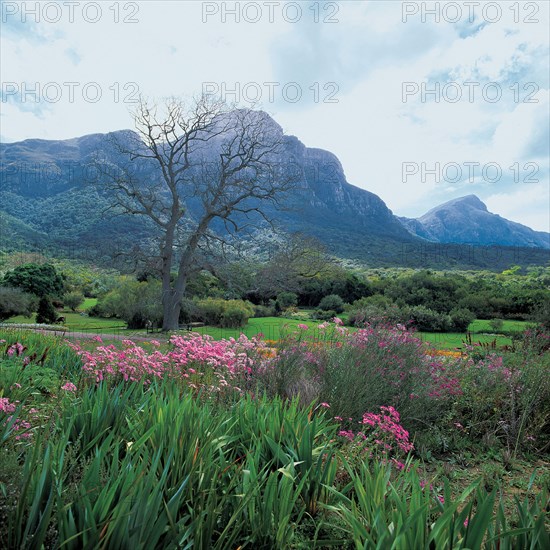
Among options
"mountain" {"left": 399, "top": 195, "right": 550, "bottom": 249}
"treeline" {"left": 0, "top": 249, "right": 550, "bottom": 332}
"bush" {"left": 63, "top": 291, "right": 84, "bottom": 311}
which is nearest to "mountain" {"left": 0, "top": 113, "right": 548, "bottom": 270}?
"bush" {"left": 63, "top": 291, "right": 84, "bottom": 311}

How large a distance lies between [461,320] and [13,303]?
24.1m

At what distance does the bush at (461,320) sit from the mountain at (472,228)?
125919 mm

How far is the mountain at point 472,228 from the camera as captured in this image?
476ft

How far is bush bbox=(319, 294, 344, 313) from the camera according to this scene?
86.3 feet

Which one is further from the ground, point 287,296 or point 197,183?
point 197,183

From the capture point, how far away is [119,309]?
22531 millimetres

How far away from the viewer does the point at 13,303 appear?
21.7 metres

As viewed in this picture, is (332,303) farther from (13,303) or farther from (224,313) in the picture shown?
(13,303)

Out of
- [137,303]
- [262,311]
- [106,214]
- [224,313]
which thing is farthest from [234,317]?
[106,214]

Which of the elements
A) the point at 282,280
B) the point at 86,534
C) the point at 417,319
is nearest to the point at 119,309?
the point at 282,280

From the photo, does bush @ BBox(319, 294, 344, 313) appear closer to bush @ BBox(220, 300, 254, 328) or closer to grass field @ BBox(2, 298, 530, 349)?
grass field @ BBox(2, 298, 530, 349)

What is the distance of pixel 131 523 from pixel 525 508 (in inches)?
75.4

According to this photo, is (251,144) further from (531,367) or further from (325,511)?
(325,511)

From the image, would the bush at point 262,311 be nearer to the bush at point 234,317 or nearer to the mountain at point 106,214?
the bush at point 234,317
